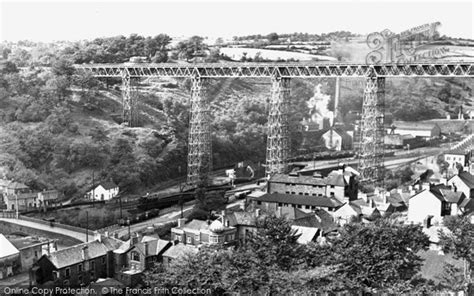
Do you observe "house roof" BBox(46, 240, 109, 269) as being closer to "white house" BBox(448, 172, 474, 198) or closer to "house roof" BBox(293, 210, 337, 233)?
"house roof" BBox(293, 210, 337, 233)

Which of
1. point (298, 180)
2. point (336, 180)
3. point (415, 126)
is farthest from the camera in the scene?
point (415, 126)

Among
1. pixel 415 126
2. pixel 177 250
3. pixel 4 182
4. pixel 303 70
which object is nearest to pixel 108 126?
pixel 4 182

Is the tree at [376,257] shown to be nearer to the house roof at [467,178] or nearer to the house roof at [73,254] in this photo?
the house roof at [73,254]

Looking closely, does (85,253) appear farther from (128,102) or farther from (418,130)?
(418,130)

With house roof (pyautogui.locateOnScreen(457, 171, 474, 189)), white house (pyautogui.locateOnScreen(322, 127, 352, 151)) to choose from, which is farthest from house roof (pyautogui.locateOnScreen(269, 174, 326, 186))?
white house (pyautogui.locateOnScreen(322, 127, 352, 151))

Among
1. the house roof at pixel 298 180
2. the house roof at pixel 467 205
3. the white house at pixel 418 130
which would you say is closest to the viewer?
the house roof at pixel 467 205

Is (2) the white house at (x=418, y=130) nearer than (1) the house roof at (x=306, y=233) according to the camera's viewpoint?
No

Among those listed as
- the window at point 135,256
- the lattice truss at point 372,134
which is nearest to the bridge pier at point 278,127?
the lattice truss at point 372,134
